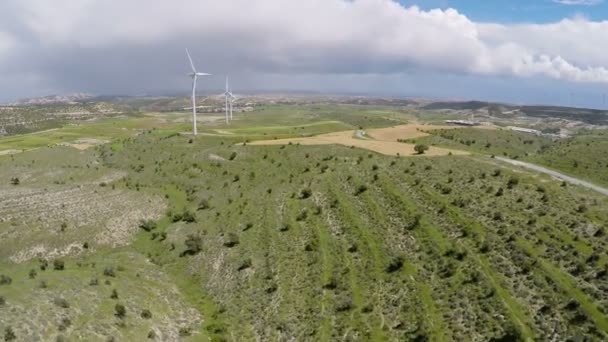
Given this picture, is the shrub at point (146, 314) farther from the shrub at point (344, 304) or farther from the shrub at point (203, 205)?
the shrub at point (203, 205)

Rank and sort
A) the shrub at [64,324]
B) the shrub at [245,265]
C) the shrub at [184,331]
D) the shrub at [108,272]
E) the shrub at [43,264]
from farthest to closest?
the shrub at [245,265] → the shrub at [43,264] → the shrub at [108,272] → the shrub at [184,331] → the shrub at [64,324]

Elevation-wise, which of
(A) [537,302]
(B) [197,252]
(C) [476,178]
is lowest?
(B) [197,252]

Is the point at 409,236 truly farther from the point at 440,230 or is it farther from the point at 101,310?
the point at 101,310

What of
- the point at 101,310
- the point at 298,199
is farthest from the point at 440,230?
the point at 101,310

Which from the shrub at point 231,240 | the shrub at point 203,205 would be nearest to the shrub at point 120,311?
the shrub at point 231,240

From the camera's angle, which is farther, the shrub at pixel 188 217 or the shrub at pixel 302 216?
the shrub at pixel 188 217

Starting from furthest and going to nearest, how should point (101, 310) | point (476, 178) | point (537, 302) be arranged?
point (476, 178) → point (101, 310) → point (537, 302)

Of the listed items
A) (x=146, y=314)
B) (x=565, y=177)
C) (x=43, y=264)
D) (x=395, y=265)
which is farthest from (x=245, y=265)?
(x=565, y=177)

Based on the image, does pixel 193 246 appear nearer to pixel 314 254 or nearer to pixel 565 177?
pixel 314 254
